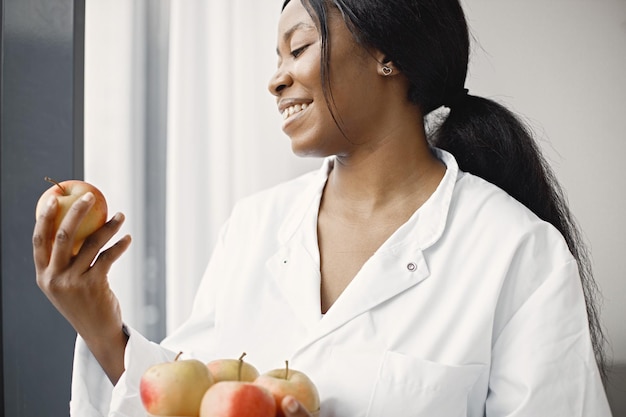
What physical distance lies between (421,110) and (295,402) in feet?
2.49

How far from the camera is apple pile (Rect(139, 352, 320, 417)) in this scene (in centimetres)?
82

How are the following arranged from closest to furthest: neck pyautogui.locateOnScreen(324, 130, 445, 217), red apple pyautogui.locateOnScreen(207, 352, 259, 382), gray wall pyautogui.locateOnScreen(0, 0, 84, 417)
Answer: red apple pyautogui.locateOnScreen(207, 352, 259, 382) < neck pyautogui.locateOnScreen(324, 130, 445, 217) < gray wall pyautogui.locateOnScreen(0, 0, 84, 417)

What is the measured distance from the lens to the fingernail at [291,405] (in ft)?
2.64

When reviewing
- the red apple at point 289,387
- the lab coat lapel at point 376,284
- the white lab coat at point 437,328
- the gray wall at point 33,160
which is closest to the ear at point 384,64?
the white lab coat at point 437,328

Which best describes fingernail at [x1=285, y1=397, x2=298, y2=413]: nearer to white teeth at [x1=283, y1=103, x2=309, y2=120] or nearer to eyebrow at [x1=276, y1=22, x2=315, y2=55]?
white teeth at [x1=283, y1=103, x2=309, y2=120]

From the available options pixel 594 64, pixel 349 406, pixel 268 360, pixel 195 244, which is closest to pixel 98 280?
pixel 268 360

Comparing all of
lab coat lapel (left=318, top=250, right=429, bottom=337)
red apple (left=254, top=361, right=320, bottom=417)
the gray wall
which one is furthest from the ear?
the gray wall

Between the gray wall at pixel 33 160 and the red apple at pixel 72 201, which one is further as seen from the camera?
the gray wall at pixel 33 160

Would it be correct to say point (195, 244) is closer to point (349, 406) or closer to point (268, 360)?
point (268, 360)

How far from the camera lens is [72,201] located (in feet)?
3.34

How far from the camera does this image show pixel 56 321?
1631 mm

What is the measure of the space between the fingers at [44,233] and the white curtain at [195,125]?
81 cm

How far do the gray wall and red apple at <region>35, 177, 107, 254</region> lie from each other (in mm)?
572

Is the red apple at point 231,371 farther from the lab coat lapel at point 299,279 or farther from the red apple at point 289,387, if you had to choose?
the lab coat lapel at point 299,279
